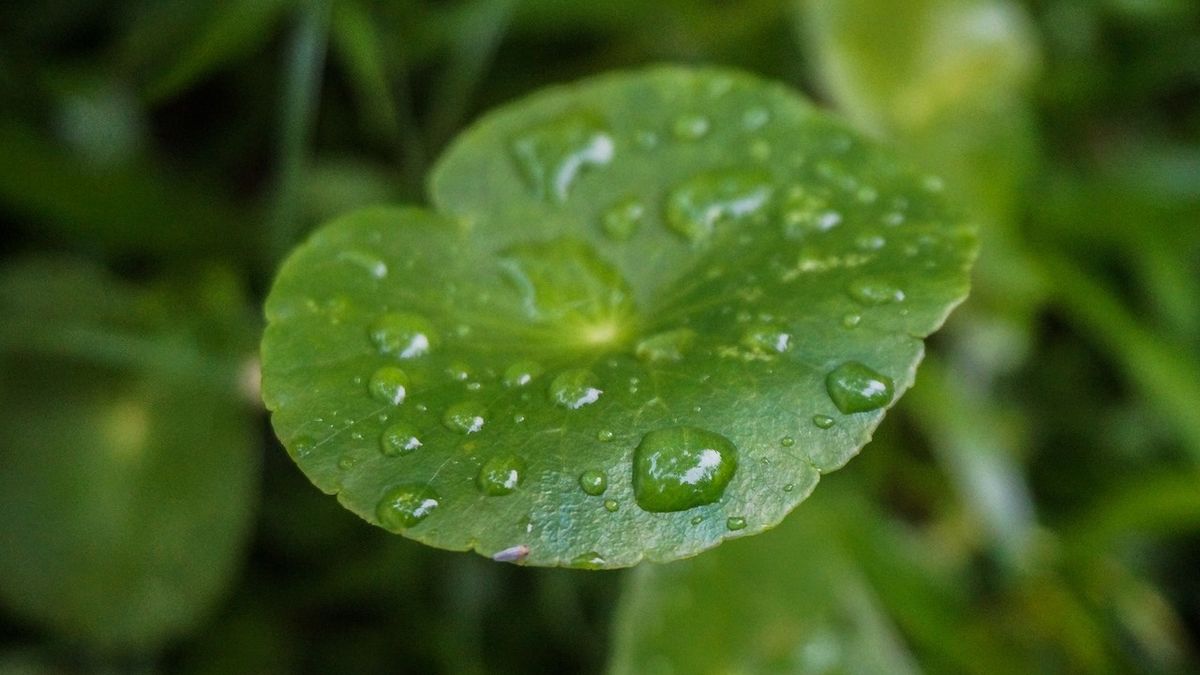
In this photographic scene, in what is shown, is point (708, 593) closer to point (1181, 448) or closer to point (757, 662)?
point (757, 662)

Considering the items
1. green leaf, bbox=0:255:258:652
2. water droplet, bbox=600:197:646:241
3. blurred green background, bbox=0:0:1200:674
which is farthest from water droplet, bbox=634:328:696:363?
green leaf, bbox=0:255:258:652

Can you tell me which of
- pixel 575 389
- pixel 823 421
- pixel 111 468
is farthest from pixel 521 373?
pixel 111 468

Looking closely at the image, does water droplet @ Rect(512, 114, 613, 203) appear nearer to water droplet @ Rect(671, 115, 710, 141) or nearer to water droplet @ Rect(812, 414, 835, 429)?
water droplet @ Rect(671, 115, 710, 141)

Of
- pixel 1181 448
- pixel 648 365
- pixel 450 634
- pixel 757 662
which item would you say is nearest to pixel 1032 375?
pixel 1181 448

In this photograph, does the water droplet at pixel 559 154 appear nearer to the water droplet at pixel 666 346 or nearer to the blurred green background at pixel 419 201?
the water droplet at pixel 666 346

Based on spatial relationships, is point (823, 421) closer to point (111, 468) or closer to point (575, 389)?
point (575, 389)
